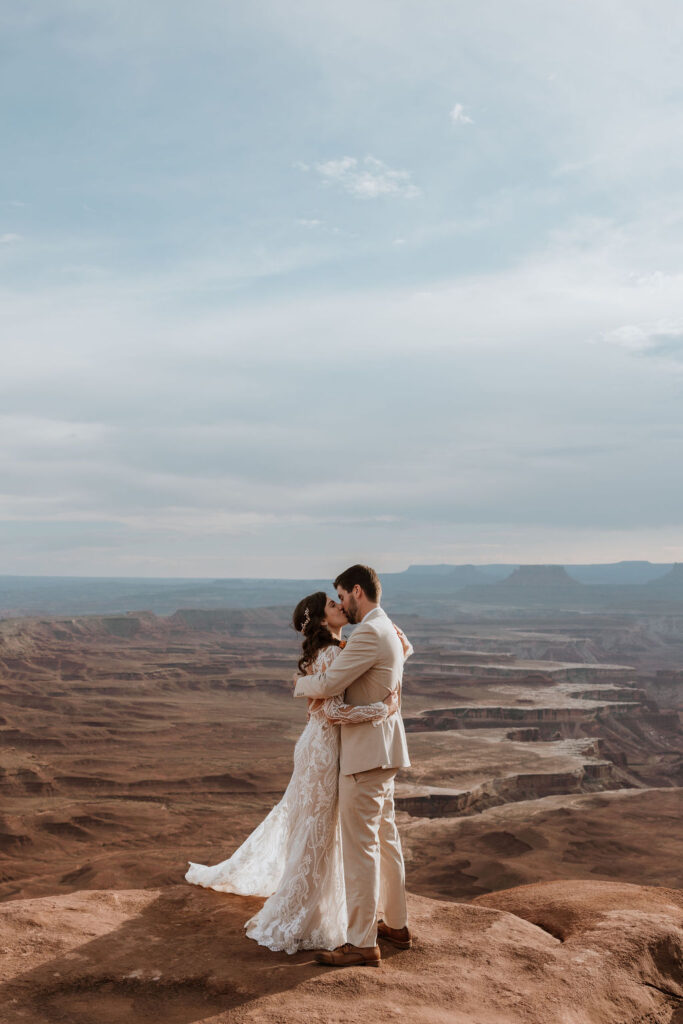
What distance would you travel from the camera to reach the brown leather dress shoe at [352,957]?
4083mm

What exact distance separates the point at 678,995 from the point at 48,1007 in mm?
3187

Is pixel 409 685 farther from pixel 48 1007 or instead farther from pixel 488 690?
pixel 48 1007

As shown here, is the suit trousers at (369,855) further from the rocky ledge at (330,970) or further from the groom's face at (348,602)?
the groom's face at (348,602)

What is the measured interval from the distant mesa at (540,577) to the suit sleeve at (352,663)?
169121 mm

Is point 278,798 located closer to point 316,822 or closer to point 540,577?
point 316,822

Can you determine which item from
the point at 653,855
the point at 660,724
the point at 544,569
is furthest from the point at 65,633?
the point at 544,569

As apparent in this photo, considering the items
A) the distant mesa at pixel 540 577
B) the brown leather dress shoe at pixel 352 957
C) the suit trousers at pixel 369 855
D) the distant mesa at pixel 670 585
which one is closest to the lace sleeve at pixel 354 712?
the suit trousers at pixel 369 855

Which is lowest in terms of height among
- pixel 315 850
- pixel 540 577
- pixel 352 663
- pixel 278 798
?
pixel 278 798

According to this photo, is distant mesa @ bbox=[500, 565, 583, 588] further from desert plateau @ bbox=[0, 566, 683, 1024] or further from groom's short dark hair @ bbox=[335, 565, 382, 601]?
groom's short dark hair @ bbox=[335, 565, 382, 601]

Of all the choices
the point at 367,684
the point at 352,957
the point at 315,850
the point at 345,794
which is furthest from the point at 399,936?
the point at 367,684

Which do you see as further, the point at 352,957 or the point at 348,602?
the point at 348,602

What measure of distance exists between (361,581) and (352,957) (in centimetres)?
190

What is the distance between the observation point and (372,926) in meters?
4.17

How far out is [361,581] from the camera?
4.38m
